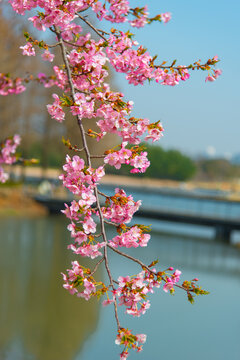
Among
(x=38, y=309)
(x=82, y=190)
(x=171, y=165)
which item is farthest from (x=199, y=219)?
(x=171, y=165)

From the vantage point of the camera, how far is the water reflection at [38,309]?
10.5 m

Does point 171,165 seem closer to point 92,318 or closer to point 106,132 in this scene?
point 92,318

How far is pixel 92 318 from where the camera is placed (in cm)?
1245

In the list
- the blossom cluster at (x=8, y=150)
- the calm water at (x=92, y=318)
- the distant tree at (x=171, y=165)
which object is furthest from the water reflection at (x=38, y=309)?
the distant tree at (x=171, y=165)

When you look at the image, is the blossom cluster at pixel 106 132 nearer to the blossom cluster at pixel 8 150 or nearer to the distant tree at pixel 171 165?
the blossom cluster at pixel 8 150

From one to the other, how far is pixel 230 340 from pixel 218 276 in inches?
263

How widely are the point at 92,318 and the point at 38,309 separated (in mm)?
1334

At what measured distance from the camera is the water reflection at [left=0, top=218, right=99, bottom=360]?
34.4 ft

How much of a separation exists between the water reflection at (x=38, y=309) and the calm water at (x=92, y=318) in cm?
2

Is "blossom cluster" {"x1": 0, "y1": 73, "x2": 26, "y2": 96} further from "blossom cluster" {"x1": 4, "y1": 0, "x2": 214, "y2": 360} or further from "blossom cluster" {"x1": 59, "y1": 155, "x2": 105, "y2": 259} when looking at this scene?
"blossom cluster" {"x1": 59, "y1": 155, "x2": 105, "y2": 259}

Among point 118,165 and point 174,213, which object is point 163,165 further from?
point 118,165

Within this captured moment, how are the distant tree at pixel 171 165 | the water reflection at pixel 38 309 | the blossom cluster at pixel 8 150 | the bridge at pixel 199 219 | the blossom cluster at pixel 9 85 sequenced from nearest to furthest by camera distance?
the blossom cluster at pixel 9 85 < the blossom cluster at pixel 8 150 < the water reflection at pixel 38 309 < the bridge at pixel 199 219 < the distant tree at pixel 171 165

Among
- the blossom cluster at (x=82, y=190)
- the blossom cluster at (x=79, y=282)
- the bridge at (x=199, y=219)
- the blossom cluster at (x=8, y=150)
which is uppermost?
the blossom cluster at (x=8, y=150)

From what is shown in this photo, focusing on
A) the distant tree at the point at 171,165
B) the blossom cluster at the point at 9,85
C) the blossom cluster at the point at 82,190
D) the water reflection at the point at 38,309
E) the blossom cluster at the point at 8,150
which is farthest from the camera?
the distant tree at the point at 171,165
